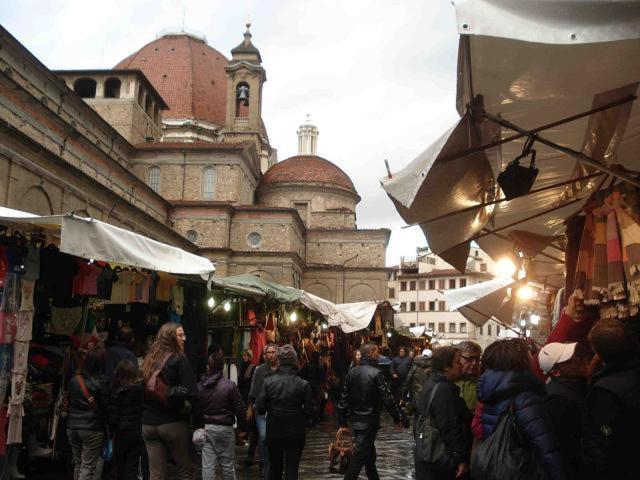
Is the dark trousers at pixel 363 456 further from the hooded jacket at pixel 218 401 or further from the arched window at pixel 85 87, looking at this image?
the arched window at pixel 85 87

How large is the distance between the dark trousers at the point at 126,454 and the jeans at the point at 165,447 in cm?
77

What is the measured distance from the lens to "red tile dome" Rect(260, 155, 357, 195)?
157ft

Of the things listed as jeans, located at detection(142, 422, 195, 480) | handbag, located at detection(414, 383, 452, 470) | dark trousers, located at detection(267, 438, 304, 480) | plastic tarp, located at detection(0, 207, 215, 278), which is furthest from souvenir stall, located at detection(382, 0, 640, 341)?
plastic tarp, located at detection(0, 207, 215, 278)

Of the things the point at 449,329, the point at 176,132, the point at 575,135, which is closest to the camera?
the point at 575,135

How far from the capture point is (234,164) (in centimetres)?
4044

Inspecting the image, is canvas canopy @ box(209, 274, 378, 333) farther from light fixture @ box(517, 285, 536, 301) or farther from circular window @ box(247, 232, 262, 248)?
circular window @ box(247, 232, 262, 248)

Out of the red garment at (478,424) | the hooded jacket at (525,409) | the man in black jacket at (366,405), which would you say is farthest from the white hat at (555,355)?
the man in black jacket at (366,405)

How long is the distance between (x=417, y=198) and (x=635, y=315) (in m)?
1.45

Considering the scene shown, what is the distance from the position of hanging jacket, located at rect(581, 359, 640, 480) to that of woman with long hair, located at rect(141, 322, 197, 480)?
125 inches

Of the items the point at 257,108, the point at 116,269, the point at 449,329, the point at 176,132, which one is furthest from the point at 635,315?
the point at 449,329

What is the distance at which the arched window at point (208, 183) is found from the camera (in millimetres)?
40188

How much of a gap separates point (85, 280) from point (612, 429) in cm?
542

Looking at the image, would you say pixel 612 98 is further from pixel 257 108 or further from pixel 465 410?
pixel 257 108

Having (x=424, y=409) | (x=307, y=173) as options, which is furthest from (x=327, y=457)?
(x=307, y=173)
